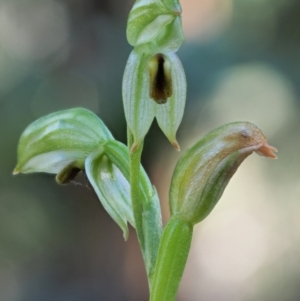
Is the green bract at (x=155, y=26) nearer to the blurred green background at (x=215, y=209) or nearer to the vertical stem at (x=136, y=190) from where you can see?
the vertical stem at (x=136, y=190)

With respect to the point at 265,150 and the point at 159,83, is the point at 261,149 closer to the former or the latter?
the point at 265,150

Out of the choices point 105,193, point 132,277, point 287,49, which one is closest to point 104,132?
point 105,193

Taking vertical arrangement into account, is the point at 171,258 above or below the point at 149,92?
below

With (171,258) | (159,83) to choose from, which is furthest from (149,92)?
(171,258)

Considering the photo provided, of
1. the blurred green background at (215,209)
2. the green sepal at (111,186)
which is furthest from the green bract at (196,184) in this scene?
the blurred green background at (215,209)

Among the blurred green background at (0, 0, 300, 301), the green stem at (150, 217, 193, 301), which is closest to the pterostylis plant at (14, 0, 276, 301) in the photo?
the green stem at (150, 217, 193, 301)

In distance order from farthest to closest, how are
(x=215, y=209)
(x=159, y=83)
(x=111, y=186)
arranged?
(x=215, y=209) → (x=111, y=186) → (x=159, y=83)

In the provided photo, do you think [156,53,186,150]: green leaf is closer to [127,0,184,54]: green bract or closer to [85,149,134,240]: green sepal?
[127,0,184,54]: green bract
